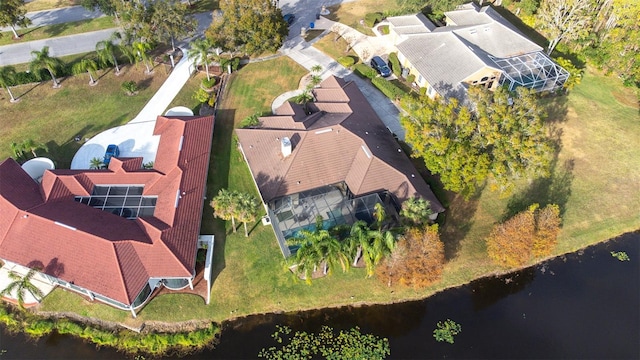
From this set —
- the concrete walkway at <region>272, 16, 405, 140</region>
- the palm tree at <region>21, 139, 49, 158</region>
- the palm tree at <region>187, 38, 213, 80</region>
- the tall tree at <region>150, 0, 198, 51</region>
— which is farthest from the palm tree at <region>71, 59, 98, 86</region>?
the concrete walkway at <region>272, 16, 405, 140</region>

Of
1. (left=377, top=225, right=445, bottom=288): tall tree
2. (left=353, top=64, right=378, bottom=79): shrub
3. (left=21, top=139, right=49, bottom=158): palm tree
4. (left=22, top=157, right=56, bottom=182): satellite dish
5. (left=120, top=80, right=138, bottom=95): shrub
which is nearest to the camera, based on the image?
(left=377, top=225, right=445, bottom=288): tall tree

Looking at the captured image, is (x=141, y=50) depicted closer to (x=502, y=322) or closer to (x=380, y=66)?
(x=380, y=66)

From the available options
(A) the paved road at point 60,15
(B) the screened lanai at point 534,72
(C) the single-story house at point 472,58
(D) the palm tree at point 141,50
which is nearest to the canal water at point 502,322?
(C) the single-story house at point 472,58

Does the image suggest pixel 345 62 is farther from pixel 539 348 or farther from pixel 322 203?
pixel 539 348

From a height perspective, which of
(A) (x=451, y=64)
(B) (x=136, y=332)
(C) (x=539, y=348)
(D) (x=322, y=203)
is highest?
(A) (x=451, y=64)

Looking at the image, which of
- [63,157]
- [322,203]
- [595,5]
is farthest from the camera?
[595,5]

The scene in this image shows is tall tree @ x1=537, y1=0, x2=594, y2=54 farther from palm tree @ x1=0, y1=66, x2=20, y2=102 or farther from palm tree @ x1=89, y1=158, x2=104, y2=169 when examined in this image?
palm tree @ x1=0, y1=66, x2=20, y2=102

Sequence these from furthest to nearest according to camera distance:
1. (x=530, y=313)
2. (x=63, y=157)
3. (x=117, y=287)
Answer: (x=63, y=157)
(x=530, y=313)
(x=117, y=287)

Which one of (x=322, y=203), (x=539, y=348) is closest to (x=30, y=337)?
(x=322, y=203)

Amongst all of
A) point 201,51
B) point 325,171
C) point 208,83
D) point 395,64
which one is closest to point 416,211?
point 325,171
